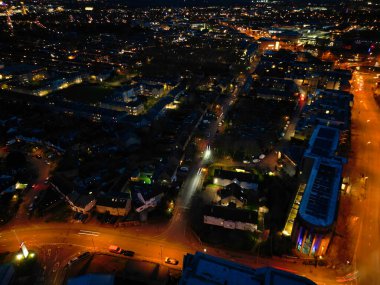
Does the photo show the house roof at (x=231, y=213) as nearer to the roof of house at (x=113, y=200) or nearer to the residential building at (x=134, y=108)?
the roof of house at (x=113, y=200)

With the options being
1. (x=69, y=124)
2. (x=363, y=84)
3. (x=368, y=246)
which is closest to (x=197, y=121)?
(x=69, y=124)

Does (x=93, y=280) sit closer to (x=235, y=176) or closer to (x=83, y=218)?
(x=83, y=218)

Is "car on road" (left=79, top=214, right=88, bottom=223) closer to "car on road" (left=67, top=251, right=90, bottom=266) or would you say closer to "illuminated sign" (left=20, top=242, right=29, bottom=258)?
"car on road" (left=67, top=251, right=90, bottom=266)

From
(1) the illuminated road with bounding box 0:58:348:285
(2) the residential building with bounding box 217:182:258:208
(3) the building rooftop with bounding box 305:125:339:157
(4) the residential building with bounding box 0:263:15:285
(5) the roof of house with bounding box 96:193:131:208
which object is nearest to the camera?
(4) the residential building with bounding box 0:263:15:285

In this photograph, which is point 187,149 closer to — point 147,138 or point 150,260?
point 147,138

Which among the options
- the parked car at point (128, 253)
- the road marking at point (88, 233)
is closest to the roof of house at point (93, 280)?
the parked car at point (128, 253)

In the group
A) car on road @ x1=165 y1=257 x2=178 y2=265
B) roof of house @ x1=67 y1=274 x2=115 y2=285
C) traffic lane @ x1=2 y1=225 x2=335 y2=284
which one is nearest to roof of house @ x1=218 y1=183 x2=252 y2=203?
traffic lane @ x1=2 y1=225 x2=335 y2=284

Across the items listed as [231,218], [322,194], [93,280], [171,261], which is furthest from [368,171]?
[93,280]

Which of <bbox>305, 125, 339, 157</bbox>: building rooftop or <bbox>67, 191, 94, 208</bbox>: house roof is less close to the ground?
<bbox>305, 125, 339, 157</bbox>: building rooftop
